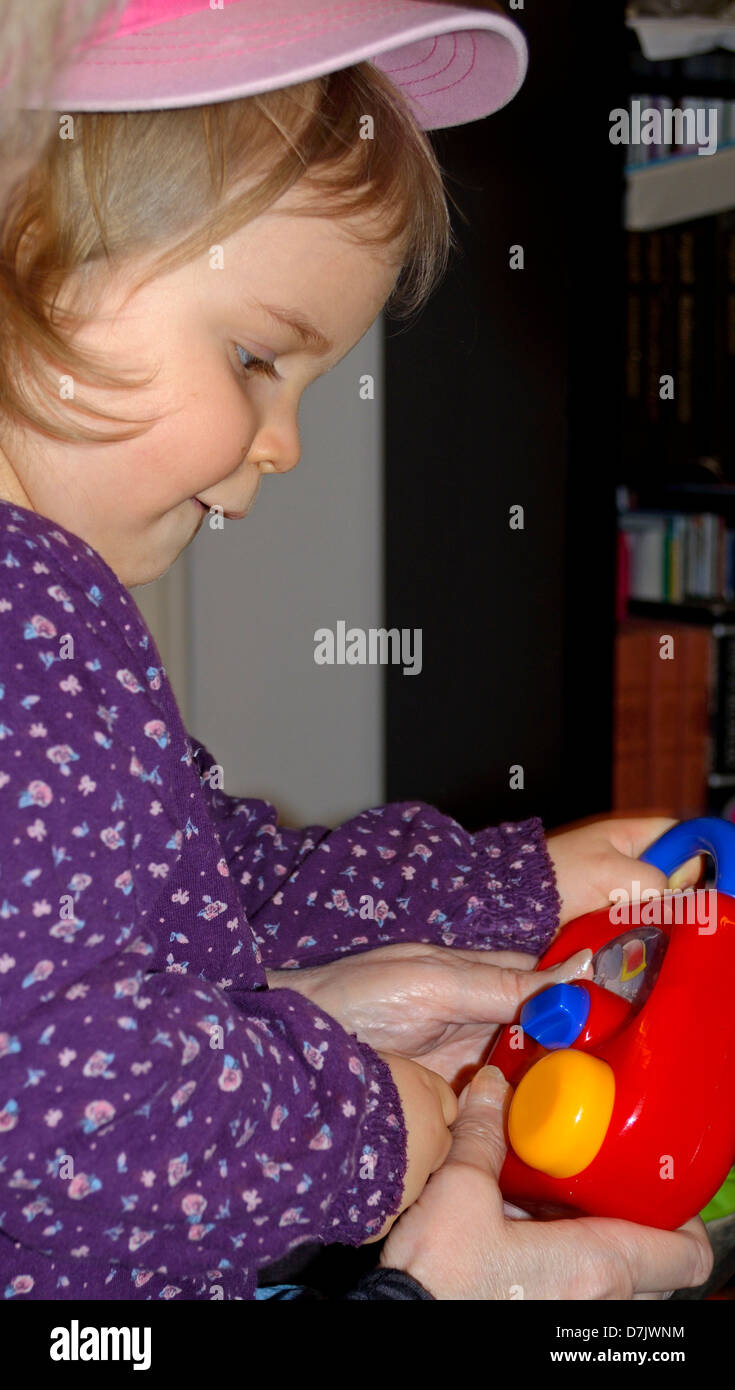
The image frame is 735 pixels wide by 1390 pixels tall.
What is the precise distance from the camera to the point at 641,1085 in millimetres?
657

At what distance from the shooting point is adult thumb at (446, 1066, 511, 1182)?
684 millimetres

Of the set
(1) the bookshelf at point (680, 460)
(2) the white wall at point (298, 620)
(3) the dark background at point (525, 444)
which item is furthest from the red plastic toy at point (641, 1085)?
(2) the white wall at point (298, 620)

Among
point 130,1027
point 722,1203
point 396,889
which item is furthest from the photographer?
point 396,889

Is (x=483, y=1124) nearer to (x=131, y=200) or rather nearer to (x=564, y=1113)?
(x=564, y=1113)

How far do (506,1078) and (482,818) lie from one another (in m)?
1.09

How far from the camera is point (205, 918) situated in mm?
662

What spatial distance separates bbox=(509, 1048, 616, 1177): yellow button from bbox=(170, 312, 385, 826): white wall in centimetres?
134

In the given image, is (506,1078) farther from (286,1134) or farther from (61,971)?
(61,971)

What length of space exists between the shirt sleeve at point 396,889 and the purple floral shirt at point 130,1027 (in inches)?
7.0

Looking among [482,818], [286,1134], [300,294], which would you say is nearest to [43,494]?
[300,294]

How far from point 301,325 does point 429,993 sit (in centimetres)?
38

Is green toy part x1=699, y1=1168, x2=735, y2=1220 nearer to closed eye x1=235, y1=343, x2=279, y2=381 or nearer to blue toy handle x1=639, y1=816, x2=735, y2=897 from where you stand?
blue toy handle x1=639, y1=816, x2=735, y2=897

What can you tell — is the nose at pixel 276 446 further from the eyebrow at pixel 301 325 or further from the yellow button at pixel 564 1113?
the yellow button at pixel 564 1113

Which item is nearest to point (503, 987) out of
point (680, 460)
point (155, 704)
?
point (155, 704)
